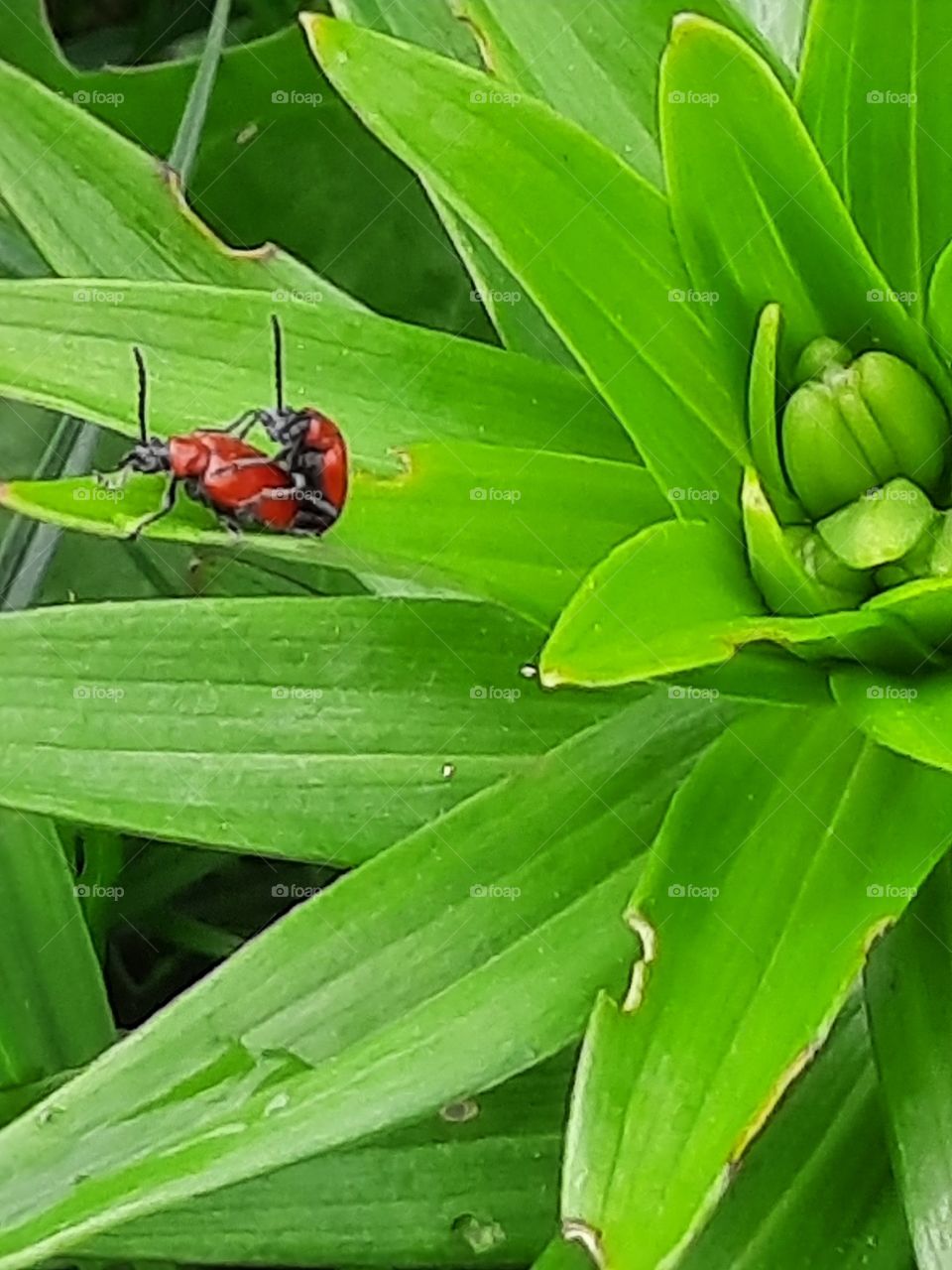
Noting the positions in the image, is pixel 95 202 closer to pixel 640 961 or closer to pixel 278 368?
pixel 278 368

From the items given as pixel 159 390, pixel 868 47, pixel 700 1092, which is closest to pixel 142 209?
pixel 159 390

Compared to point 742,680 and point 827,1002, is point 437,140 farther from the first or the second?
point 827,1002

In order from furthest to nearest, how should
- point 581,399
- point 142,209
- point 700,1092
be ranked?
point 142,209 < point 581,399 < point 700,1092

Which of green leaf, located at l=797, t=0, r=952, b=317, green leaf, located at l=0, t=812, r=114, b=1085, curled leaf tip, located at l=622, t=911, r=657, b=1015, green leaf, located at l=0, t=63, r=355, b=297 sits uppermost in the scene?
green leaf, located at l=797, t=0, r=952, b=317

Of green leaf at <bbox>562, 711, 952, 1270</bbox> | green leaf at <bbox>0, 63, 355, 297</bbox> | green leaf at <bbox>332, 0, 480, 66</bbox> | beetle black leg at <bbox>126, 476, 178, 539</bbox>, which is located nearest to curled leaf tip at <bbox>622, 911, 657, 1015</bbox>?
green leaf at <bbox>562, 711, 952, 1270</bbox>

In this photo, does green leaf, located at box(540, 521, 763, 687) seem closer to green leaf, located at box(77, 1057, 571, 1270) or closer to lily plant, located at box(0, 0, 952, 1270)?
lily plant, located at box(0, 0, 952, 1270)

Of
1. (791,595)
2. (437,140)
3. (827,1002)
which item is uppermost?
(437,140)

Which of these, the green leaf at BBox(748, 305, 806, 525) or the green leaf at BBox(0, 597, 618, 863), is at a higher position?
the green leaf at BBox(748, 305, 806, 525)
